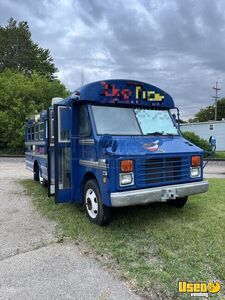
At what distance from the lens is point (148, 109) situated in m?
6.46

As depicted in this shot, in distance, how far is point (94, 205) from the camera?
18.6 ft

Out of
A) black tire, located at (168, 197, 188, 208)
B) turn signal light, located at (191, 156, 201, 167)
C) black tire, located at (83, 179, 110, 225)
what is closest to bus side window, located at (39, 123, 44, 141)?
black tire, located at (83, 179, 110, 225)

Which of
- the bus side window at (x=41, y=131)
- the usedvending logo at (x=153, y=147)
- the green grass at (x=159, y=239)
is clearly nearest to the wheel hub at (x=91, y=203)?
the green grass at (x=159, y=239)

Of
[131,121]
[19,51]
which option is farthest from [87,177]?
[19,51]

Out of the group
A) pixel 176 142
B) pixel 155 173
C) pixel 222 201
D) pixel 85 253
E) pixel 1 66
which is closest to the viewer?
pixel 85 253

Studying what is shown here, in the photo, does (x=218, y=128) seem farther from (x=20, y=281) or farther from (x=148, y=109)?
(x=20, y=281)

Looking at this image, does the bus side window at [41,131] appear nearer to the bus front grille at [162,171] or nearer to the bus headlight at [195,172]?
the bus front grille at [162,171]

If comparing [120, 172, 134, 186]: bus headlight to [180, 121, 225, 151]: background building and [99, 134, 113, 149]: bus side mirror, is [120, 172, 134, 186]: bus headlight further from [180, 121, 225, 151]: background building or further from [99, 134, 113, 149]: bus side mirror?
[180, 121, 225, 151]: background building

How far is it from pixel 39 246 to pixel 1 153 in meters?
22.5

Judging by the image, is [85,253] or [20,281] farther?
[85,253]

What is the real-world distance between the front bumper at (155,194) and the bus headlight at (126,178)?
0.15m

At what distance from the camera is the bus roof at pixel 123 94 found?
580 centimetres

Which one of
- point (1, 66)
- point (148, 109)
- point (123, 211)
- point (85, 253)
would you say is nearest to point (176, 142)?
point (148, 109)

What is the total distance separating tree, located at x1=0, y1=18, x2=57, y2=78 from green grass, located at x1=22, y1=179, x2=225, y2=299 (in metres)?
36.8
